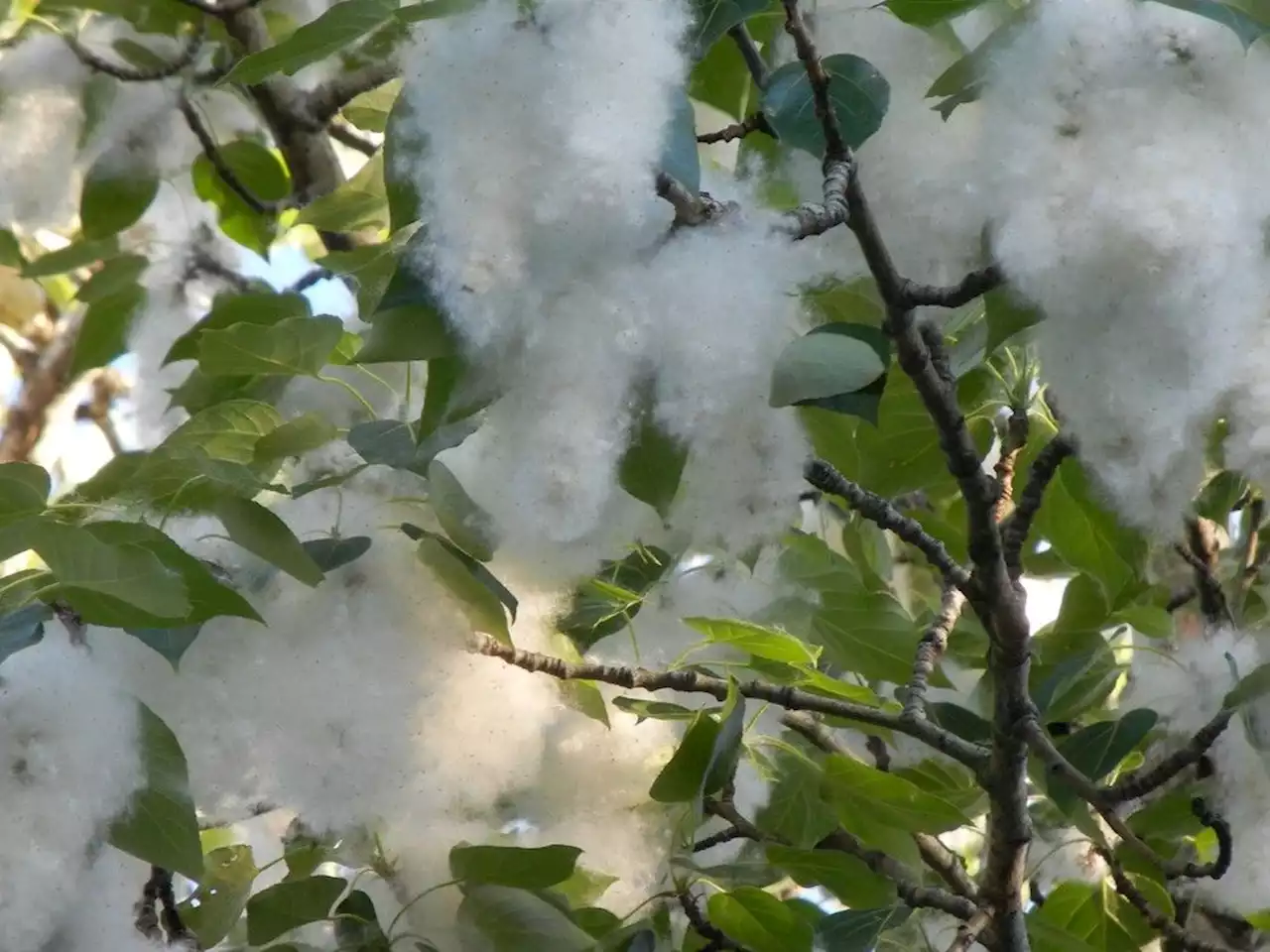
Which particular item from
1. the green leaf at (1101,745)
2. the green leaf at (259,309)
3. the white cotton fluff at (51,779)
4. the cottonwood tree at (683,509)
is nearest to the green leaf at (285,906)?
the cottonwood tree at (683,509)

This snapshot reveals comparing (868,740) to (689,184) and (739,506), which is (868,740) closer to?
(739,506)

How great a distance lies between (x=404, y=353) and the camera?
531 millimetres

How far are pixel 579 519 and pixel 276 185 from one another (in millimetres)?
798

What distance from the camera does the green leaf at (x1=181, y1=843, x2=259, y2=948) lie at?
0.84m

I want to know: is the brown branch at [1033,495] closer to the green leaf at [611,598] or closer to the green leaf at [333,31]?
the green leaf at [611,598]

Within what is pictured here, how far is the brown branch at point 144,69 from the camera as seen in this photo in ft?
3.71

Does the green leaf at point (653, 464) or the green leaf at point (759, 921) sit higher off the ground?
the green leaf at point (653, 464)

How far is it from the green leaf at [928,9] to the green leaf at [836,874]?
0.49m

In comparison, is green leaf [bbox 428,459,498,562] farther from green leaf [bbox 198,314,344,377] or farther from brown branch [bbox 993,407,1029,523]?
brown branch [bbox 993,407,1029,523]

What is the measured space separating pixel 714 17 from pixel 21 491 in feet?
1.40

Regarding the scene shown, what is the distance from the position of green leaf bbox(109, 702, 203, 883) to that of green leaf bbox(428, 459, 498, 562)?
182 millimetres

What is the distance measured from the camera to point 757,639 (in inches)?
26.4

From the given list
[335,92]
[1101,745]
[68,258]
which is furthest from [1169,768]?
[68,258]

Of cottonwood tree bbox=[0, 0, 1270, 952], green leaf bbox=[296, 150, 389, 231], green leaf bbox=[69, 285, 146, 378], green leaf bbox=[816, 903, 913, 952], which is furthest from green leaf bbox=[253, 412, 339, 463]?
green leaf bbox=[69, 285, 146, 378]
